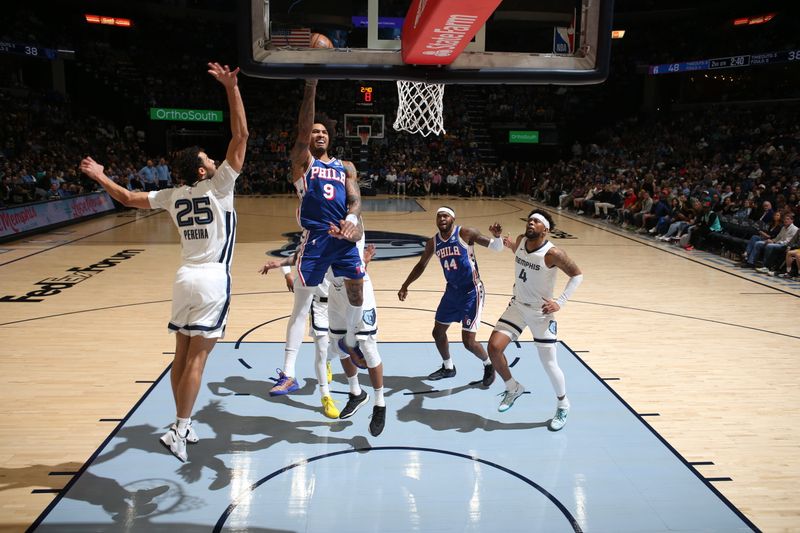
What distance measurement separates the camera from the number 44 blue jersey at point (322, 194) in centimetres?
485

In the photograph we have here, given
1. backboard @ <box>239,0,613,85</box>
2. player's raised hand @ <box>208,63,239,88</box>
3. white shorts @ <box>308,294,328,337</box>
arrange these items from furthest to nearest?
white shorts @ <box>308,294,328,337</box> → backboard @ <box>239,0,613,85</box> → player's raised hand @ <box>208,63,239,88</box>

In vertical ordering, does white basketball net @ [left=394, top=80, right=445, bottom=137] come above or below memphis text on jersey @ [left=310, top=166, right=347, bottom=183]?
above

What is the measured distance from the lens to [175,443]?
13.7 feet

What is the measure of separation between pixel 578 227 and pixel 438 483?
48.2 ft

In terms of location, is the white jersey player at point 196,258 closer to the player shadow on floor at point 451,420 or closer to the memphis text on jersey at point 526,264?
the player shadow on floor at point 451,420

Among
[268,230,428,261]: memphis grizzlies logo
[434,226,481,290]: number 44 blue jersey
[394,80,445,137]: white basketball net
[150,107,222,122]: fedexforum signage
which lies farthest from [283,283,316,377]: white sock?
[150,107,222,122]: fedexforum signage

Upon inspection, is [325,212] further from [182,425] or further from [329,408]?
[182,425]

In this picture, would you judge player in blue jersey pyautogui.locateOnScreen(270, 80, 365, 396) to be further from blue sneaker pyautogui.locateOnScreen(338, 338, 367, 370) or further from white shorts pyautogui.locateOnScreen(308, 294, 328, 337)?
white shorts pyautogui.locateOnScreen(308, 294, 328, 337)

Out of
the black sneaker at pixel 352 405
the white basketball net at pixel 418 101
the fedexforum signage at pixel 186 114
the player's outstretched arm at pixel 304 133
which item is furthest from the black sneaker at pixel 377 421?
the fedexforum signage at pixel 186 114

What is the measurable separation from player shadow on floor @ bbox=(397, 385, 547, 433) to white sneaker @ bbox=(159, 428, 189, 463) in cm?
168

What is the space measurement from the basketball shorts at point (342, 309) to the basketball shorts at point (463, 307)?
935mm

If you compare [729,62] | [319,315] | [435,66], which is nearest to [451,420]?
[319,315]

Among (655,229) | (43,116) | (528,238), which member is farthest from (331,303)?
(43,116)

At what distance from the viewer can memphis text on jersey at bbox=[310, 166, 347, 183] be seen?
4.84 meters
